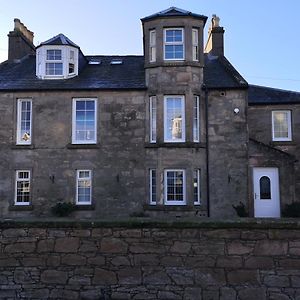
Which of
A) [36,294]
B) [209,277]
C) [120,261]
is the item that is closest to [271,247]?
[209,277]

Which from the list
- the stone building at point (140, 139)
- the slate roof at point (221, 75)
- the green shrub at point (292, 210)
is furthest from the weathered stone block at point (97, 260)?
the green shrub at point (292, 210)

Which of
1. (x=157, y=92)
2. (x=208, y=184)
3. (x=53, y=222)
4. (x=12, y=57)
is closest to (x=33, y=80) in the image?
(x=12, y=57)

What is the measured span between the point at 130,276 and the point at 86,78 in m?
16.0

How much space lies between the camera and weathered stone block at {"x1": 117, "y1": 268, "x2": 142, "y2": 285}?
311 inches

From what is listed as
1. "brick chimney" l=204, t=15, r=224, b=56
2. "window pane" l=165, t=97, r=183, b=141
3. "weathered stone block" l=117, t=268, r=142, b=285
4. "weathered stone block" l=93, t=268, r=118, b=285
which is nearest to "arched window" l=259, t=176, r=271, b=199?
"window pane" l=165, t=97, r=183, b=141

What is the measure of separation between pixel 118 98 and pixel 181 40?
4191 mm

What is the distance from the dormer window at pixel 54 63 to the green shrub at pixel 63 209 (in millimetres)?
6763

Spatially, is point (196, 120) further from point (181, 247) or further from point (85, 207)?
point (181, 247)

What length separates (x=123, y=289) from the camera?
789 centimetres

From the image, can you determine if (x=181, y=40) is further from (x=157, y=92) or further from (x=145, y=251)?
(x=145, y=251)

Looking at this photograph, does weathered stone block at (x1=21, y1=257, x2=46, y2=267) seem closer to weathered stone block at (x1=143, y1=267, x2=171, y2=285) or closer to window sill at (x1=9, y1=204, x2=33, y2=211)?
weathered stone block at (x1=143, y1=267, x2=171, y2=285)

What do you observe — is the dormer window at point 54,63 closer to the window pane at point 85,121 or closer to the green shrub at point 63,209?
the window pane at point 85,121

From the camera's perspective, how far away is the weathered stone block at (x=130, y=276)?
7.91 m

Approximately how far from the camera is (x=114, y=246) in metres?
7.99
